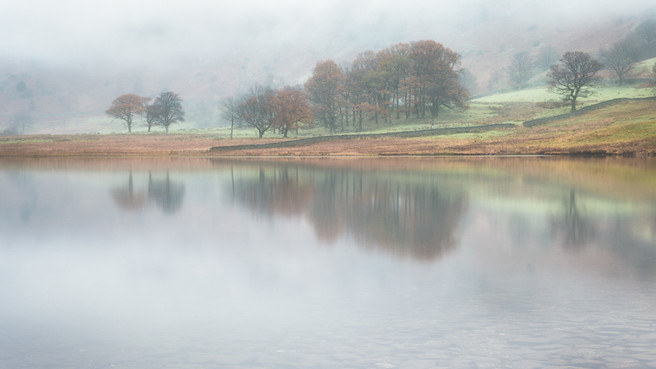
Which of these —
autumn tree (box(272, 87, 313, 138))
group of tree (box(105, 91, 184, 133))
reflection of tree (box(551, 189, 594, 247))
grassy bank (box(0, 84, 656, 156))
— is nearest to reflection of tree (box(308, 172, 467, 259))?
reflection of tree (box(551, 189, 594, 247))

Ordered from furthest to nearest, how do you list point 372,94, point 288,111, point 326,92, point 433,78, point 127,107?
point 127,107 < point 372,94 < point 326,92 < point 433,78 < point 288,111

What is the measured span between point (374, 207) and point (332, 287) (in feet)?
37.0

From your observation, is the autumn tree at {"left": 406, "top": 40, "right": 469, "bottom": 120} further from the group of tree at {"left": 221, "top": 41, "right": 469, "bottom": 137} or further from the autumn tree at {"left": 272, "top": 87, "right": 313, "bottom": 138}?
the autumn tree at {"left": 272, "top": 87, "right": 313, "bottom": 138}

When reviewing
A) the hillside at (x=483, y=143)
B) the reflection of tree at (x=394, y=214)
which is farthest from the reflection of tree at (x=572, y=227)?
the hillside at (x=483, y=143)

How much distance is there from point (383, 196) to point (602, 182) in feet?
42.7

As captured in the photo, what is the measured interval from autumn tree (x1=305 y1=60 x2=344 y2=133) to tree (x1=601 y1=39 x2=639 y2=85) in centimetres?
7473

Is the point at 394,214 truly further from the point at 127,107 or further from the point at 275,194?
the point at 127,107

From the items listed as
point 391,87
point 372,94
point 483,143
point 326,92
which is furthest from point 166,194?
point 391,87

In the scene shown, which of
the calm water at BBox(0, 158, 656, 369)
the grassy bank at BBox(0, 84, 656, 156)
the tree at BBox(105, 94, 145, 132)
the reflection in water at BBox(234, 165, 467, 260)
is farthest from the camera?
the tree at BBox(105, 94, 145, 132)

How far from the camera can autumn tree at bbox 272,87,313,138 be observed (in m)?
107

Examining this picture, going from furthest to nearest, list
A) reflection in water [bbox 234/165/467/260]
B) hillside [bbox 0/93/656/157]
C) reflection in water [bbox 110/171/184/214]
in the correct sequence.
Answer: hillside [bbox 0/93/656/157], reflection in water [bbox 110/171/184/214], reflection in water [bbox 234/165/467/260]

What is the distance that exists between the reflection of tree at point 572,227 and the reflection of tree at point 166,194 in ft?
43.6

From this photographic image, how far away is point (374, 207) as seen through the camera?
20.4 metres

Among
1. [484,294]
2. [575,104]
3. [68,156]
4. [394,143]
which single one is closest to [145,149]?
[68,156]
